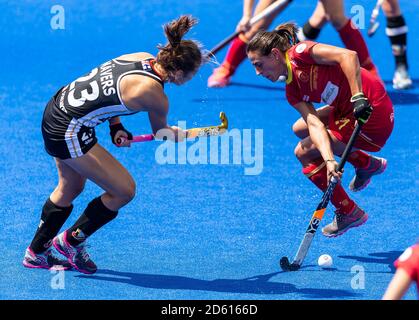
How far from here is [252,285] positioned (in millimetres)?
5680

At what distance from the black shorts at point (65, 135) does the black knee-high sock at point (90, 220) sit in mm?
338

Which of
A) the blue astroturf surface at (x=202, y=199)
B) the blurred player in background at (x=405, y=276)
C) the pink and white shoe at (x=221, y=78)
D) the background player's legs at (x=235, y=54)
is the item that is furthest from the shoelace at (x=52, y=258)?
the pink and white shoe at (x=221, y=78)

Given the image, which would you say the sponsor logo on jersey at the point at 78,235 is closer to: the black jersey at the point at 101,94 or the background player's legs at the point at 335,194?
the black jersey at the point at 101,94

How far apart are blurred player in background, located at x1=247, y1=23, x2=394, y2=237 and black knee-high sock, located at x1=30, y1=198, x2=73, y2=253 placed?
1431 mm

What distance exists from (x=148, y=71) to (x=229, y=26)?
5.49 m

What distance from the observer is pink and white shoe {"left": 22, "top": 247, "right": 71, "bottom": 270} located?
232 inches

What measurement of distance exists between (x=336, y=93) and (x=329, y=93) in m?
0.04

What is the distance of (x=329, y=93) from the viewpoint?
19.7ft

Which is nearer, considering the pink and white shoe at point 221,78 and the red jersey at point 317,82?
the red jersey at point 317,82

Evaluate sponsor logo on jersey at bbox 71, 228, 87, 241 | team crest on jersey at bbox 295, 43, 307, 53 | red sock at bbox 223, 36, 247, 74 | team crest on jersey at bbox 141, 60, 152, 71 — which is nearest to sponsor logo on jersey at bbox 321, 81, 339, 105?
team crest on jersey at bbox 295, 43, 307, 53

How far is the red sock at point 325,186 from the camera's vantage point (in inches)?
242

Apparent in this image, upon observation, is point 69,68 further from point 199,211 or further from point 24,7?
point 199,211

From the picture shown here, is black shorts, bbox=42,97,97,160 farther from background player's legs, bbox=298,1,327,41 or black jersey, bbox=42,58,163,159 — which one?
background player's legs, bbox=298,1,327,41

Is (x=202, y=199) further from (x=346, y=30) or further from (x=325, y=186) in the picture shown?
(x=346, y=30)
